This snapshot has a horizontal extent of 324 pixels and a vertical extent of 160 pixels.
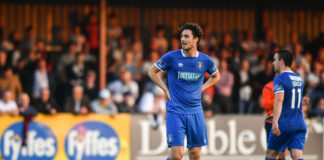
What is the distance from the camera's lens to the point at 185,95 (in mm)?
8523

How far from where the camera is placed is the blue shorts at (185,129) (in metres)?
8.45

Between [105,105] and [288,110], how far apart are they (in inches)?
217

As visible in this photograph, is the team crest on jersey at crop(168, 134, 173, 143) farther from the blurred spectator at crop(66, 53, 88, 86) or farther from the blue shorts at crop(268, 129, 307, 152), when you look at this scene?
the blurred spectator at crop(66, 53, 88, 86)

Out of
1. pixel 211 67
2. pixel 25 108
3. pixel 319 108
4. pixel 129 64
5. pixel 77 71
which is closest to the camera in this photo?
pixel 211 67

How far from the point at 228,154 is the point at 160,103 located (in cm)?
187

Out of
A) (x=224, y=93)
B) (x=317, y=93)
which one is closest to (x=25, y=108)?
(x=224, y=93)

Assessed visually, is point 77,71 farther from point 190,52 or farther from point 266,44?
point 190,52

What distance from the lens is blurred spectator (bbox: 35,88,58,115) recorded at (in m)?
13.1

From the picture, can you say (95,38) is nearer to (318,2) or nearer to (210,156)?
(210,156)

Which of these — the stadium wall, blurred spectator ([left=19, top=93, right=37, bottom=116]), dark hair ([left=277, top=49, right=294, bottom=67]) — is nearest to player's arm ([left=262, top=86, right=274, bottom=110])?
dark hair ([left=277, top=49, right=294, bottom=67])

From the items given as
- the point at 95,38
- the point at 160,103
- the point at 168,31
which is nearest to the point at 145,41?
the point at 168,31

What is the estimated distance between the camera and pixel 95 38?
52.4 ft

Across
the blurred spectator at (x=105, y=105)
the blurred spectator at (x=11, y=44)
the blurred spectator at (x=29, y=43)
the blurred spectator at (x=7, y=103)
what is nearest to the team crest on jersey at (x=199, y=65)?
the blurred spectator at (x=105, y=105)

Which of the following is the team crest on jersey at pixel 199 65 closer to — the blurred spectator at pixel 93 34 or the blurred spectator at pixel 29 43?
the blurred spectator at pixel 93 34
